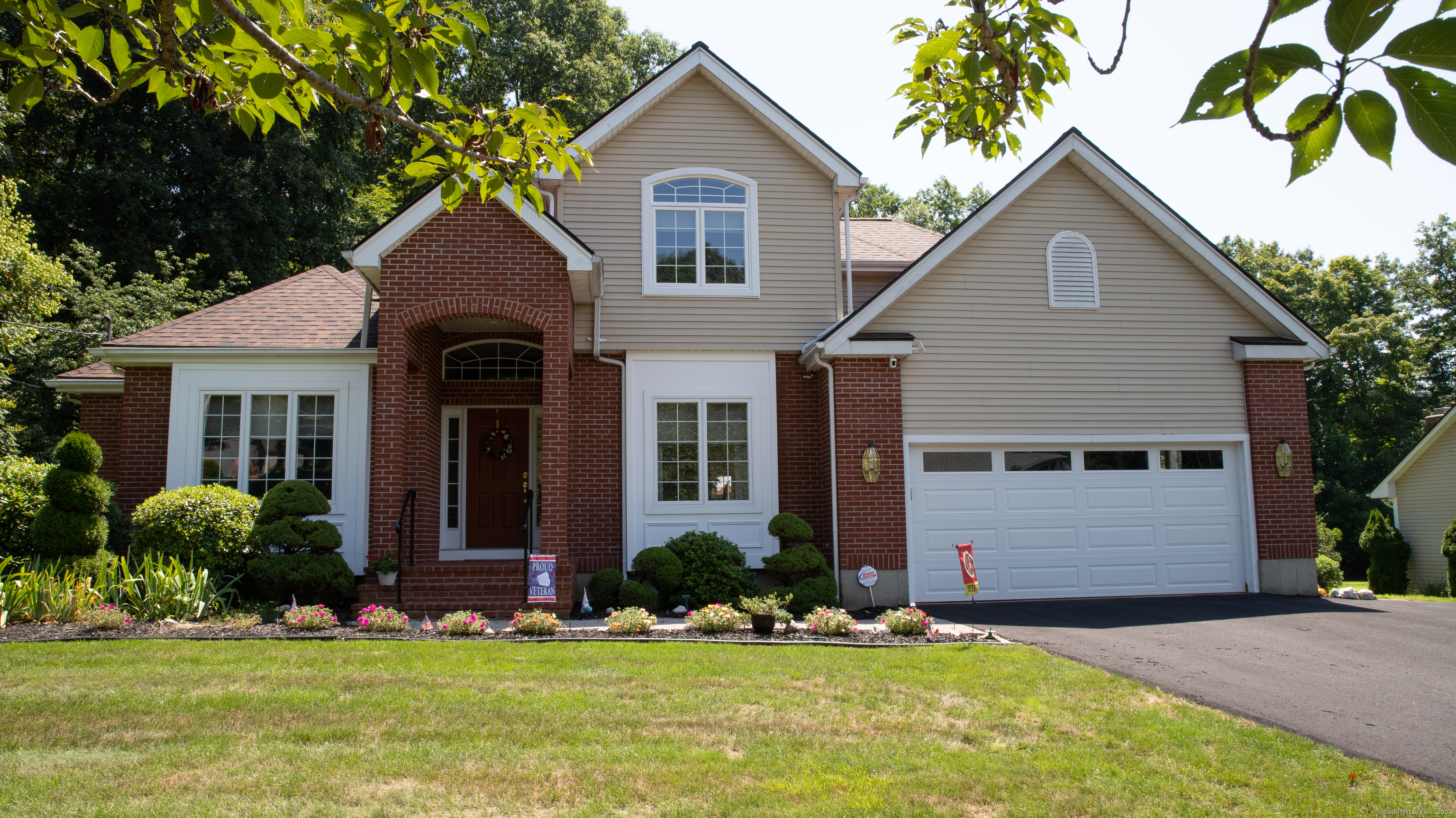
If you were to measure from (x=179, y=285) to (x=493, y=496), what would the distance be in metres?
11.8

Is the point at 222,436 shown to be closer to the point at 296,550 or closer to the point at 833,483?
the point at 296,550

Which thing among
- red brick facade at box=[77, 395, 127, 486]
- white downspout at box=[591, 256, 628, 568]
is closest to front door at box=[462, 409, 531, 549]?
white downspout at box=[591, 256, 628, 568]

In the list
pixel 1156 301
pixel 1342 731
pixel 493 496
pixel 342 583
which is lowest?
pixel 1342 731

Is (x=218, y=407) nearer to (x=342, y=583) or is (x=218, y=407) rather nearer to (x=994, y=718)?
(x=342, y=583)

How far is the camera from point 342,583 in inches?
417

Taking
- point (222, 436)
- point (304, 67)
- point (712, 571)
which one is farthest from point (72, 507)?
point (304, 67)

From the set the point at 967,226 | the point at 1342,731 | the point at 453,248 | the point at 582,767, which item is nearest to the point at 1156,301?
the point at 967,226

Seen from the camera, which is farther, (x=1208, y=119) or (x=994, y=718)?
(x=994, y=718)

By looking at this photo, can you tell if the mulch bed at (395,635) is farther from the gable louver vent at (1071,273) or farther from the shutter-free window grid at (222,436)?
the gable louver vent at (1071,273)

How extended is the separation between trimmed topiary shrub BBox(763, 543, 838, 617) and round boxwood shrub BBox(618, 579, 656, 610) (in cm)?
149

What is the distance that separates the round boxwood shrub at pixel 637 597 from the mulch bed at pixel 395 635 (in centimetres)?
150

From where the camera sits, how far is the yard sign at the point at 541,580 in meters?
10.1

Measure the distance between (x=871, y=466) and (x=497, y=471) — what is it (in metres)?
5.61

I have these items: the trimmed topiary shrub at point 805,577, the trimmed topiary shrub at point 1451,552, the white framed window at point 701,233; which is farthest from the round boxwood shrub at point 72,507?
the trimmed topiary shrub at point 1451,552
